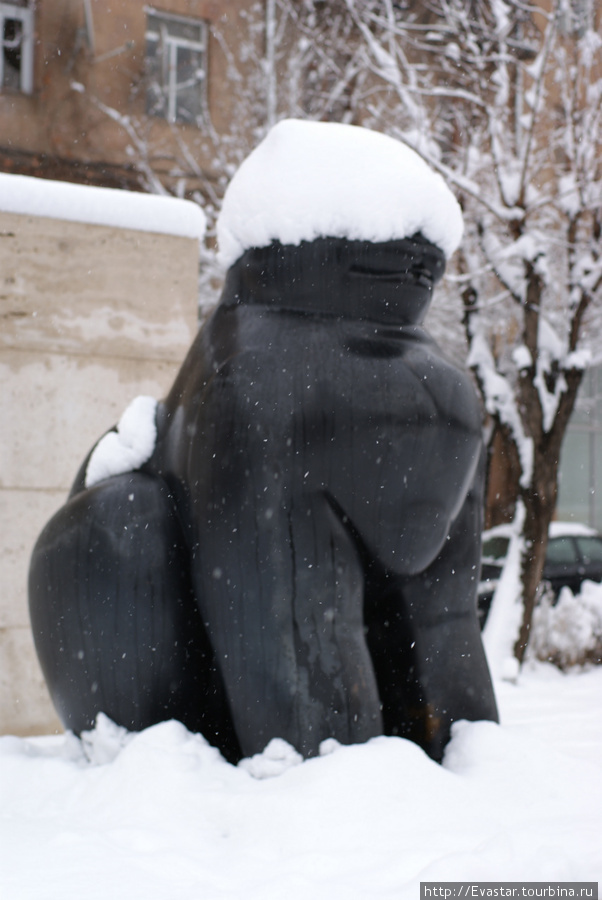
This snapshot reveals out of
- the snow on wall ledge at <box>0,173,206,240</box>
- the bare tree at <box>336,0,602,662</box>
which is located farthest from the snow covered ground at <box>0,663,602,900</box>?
the bare tree at <box>336,0,602,662</box>

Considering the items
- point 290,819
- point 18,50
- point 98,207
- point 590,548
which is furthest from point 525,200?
point 18,50

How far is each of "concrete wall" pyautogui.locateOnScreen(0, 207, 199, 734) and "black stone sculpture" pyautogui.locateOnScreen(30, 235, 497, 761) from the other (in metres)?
1.89

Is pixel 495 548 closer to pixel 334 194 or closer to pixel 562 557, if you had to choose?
pixel 562 557

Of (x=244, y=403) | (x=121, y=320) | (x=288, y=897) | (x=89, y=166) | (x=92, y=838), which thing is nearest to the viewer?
(x=288, y=897)

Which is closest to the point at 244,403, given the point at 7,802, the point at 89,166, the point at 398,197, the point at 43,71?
the point at 398,197

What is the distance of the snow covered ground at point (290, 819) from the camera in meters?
1.22

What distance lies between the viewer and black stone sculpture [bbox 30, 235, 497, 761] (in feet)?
4.98

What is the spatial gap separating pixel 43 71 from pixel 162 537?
404 inches

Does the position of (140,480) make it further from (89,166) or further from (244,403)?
(89,166)

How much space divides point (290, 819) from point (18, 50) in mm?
11057

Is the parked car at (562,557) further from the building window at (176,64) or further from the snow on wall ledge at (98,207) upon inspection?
the building window at (176,64)

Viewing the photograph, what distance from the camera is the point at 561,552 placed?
28.8 feet

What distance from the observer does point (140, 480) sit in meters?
1.72

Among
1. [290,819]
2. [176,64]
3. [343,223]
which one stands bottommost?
[290,819]
